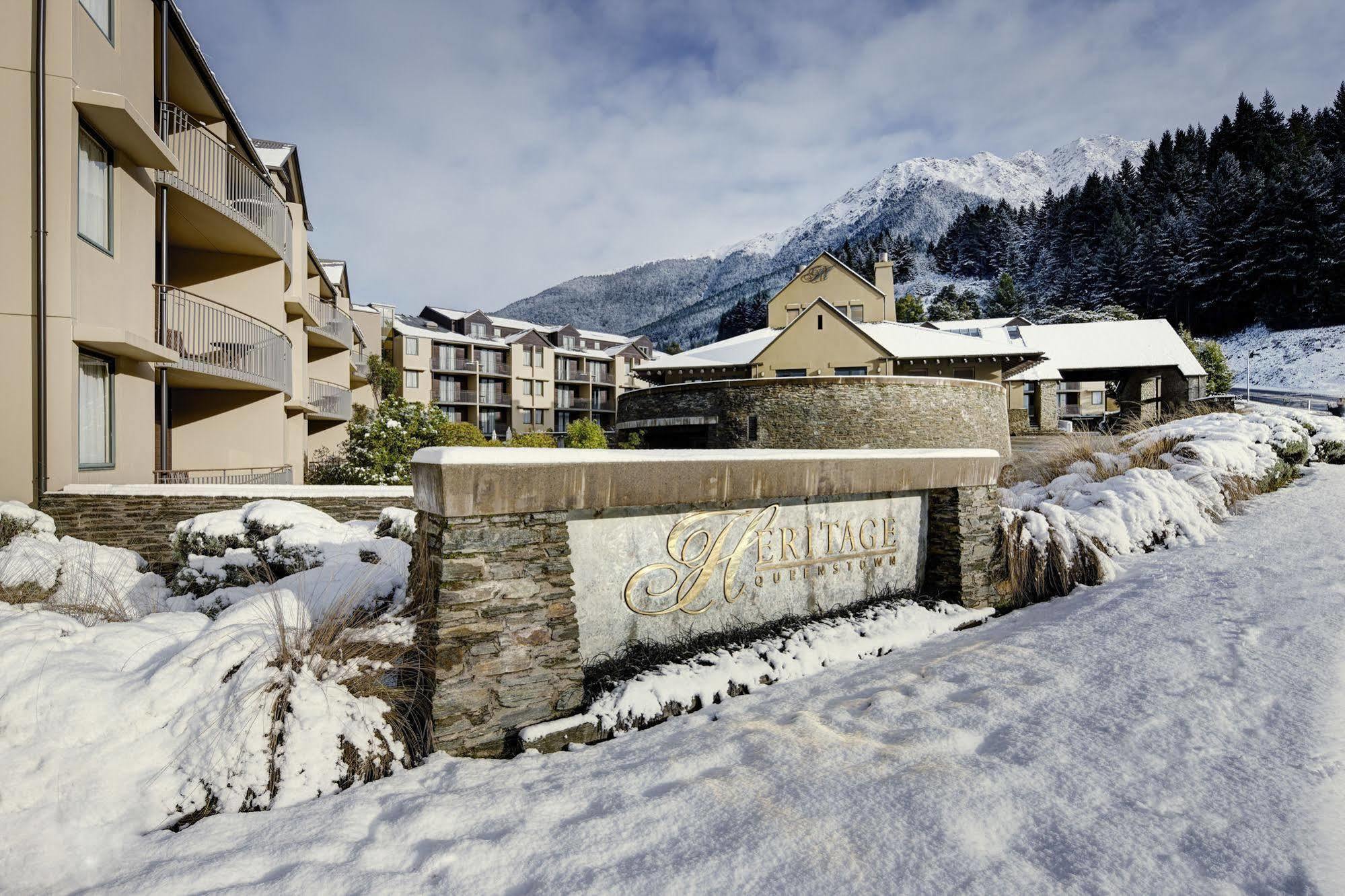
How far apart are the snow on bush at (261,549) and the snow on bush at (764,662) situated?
2333mm

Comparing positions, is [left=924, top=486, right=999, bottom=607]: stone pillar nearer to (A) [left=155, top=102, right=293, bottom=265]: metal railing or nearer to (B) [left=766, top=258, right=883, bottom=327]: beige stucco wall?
(A) [left=155, top=102, right=293, bottom=265]: metal railing

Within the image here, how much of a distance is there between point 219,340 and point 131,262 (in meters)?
3.07

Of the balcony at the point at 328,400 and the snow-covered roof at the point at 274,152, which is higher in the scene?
the snow-covered roof at the point at 274,152

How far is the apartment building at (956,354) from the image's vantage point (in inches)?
1083

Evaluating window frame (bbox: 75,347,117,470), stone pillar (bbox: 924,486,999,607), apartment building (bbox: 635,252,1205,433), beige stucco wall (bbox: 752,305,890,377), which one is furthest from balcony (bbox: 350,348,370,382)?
stone pillar (bbox: 924,486,999,607)

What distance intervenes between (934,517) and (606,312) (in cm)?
15565

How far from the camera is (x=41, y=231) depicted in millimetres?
7836

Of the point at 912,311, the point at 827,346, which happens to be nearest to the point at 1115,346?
the point at 827,346

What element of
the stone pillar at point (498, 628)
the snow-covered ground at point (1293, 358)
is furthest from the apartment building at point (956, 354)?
the stone pillar at point (498, 628)

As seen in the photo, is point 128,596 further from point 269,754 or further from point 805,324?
point 805,324

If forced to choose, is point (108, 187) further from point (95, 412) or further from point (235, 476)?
point (235, 476)

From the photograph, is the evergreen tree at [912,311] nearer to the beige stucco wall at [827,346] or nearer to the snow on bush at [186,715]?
the beige stucco wall at [827,346]

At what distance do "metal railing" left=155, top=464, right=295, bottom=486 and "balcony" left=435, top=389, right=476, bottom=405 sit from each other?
32.1 meters

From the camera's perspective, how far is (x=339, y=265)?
2872 centimetres
